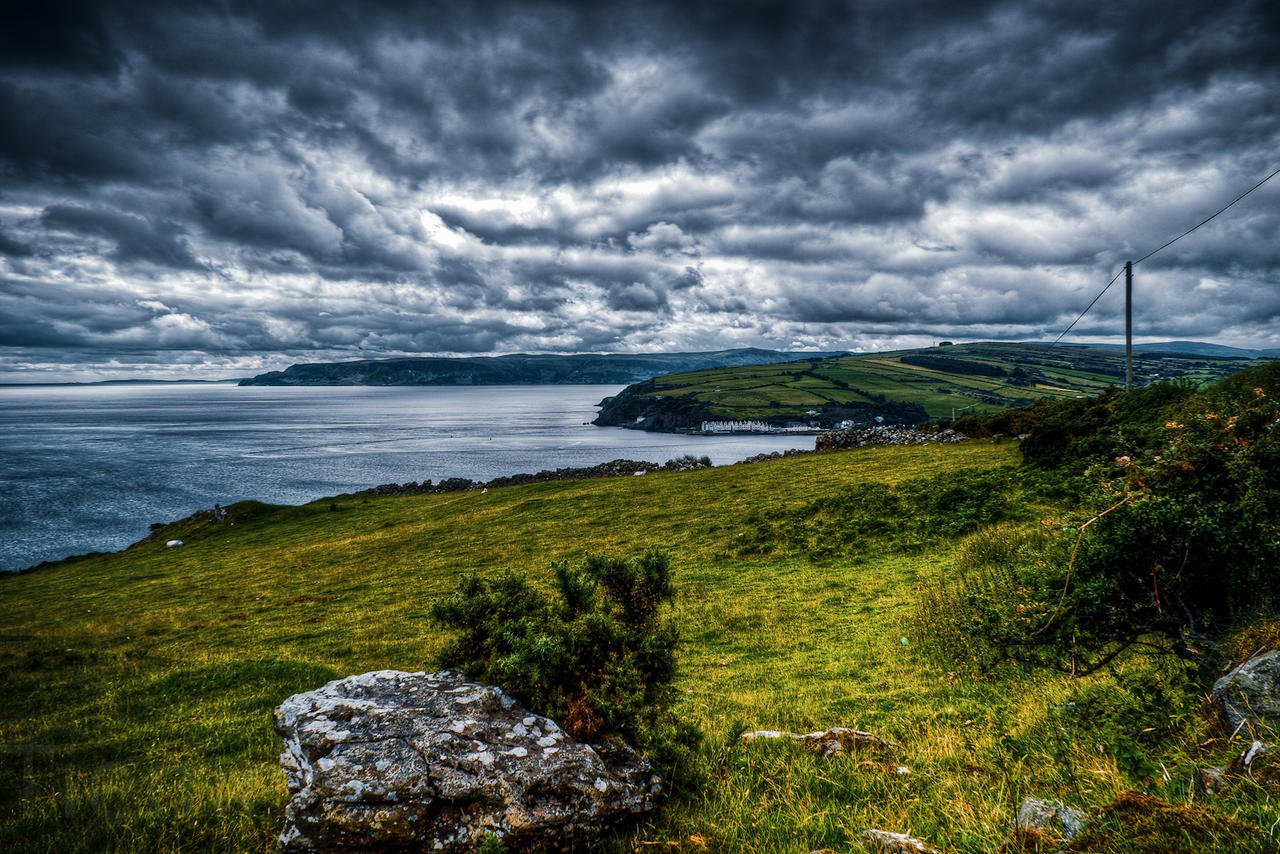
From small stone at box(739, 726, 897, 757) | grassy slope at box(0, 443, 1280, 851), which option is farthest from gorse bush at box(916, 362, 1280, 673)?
small stone at box(739, 726, 897, 757)

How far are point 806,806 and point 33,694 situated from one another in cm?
1735

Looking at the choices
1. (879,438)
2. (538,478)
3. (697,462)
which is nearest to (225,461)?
(538,478)

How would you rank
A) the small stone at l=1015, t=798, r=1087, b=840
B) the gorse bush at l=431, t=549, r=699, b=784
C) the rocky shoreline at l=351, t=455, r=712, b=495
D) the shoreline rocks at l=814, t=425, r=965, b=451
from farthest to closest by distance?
the rocky shoreline at l=351, t=455, r=712, b=495, the shoreline rocks at l=814, t=425, r=965, b=451, the gorse bush at l=431, t=549, r=699, b=784, the small stone at l=1015, t=798, r=1087, b=840

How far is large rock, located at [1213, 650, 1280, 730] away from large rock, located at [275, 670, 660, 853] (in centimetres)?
516

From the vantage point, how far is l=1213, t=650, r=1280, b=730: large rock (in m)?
4.54

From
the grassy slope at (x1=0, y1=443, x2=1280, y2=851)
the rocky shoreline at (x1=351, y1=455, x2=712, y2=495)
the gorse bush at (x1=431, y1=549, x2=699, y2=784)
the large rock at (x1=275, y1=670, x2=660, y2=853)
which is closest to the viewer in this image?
the large rock at (x1=275, y1=670, x2=660, y2=853)

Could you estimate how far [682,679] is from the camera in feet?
39.1

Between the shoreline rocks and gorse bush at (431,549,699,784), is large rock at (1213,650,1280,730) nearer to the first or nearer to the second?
gorse bush at (431,549,699,784)

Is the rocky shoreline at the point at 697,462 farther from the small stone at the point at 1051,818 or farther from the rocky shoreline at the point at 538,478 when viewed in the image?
the small stone at the point at 1051,818

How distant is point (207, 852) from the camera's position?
4633 mm

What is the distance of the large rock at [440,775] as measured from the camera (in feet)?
14.4

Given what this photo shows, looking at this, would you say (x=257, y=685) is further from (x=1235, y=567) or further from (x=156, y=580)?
(x=156, y=580)

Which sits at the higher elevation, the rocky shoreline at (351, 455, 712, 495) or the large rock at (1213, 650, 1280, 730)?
the large rock at (1213, 650, 1280, 730)

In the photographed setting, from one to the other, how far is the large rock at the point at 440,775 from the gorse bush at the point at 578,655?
0.32 meters
